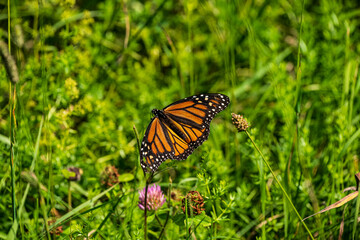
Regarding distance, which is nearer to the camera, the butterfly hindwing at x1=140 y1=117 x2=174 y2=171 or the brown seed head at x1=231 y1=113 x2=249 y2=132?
the brown seed head at x1=231 y1=113 x2=249 y2=132

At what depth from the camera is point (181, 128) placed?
7.14 feet

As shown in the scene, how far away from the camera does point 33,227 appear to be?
2.10 m

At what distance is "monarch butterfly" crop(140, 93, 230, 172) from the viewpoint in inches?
77.2

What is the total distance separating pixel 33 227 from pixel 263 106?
211 cm

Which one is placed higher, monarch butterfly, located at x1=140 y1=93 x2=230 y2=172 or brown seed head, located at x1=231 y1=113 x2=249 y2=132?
monarch butterfly, located at x1=140 y1=93 x2=230 y2=172

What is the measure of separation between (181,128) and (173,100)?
1113 millimetres

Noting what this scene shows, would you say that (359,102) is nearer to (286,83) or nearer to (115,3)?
(286,83)

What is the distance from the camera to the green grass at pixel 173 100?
207cm

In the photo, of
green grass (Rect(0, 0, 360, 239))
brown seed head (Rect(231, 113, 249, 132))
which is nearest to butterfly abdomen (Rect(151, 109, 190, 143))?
green grass (Rect(0, 0, 360, 239))

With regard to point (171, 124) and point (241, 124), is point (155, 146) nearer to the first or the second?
point (171, 124)

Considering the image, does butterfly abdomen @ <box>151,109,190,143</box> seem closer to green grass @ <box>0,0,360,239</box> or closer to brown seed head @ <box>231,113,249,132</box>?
green grass @ <box>0,0,360,239</box>

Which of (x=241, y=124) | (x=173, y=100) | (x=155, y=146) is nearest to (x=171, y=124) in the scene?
(x=155, y=146)

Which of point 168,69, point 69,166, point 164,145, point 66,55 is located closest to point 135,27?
point 168,69

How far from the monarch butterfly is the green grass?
80 millimetres
